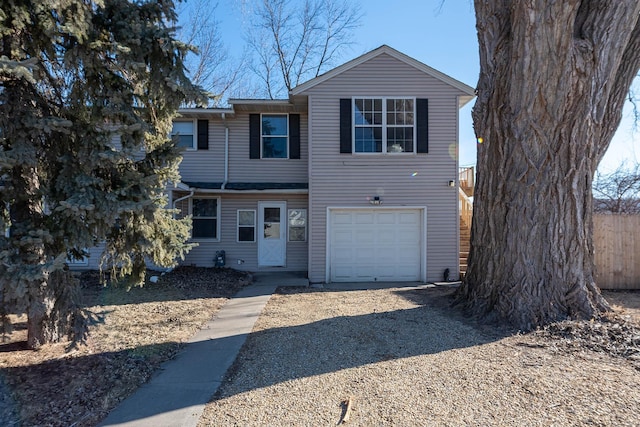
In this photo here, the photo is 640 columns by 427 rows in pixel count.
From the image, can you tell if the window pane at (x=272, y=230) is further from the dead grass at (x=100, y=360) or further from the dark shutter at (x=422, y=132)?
the dark shutter at (x=422, y=132)

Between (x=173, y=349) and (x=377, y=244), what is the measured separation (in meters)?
6.61

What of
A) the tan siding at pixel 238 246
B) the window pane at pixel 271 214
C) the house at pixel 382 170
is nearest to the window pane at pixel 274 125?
the house at pixel 382 170

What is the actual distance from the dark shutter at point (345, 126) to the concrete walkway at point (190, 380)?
207 inches

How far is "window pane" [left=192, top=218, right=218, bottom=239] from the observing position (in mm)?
11367

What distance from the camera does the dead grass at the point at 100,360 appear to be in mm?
3209

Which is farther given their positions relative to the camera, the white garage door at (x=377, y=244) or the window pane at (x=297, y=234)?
the window pane at (x=297, y=234)

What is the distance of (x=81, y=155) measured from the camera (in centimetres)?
381

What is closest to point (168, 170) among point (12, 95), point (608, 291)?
point (12, 95)

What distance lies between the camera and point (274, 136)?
11539 mm

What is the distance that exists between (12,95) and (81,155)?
842 mm

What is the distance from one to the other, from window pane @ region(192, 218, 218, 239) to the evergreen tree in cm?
689

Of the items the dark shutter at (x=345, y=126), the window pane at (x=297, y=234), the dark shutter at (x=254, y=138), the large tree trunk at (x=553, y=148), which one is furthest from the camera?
the window pane at (x=297, y=234)

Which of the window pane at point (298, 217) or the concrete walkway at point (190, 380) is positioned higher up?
the window pane at point (298, 217)

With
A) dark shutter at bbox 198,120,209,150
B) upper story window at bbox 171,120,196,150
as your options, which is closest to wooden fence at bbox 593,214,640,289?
dark shutter at bbox 198,120,209,150
